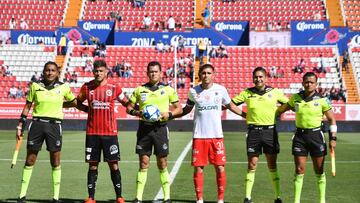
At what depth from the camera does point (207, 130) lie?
10.8 metres

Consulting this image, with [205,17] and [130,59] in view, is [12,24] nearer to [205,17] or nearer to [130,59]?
[130,59]

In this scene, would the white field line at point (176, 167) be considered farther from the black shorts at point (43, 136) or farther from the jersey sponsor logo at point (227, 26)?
the jersey sponsor logo at point (227, 26)

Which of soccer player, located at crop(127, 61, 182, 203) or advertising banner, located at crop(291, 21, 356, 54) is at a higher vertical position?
advertising banner, located at crop(291, 21, 356, 54)

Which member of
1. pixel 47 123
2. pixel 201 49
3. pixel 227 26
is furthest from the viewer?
pixel 227 26

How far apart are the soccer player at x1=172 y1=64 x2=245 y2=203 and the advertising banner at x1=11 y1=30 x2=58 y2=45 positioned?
40.2m

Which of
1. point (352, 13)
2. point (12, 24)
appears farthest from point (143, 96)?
point (352, 13)

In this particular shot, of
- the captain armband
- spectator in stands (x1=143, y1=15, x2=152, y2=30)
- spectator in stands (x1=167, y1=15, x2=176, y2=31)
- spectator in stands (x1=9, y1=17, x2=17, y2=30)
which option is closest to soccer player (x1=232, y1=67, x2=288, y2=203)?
the captain armband

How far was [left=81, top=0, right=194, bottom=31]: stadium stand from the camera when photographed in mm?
51375

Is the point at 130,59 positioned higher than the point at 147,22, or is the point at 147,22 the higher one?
the point at 147,22

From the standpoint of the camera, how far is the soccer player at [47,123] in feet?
36.2

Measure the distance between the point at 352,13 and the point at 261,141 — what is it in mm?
42955

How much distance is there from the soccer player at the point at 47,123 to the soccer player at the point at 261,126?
3163 millimetres

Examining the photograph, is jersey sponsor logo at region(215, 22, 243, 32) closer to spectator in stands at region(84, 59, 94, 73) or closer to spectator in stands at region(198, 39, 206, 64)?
spectator in stands at region(198, 39, 206, 64)

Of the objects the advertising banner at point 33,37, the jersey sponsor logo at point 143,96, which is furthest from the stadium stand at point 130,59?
the jersey sponsor logo at point 143,96
